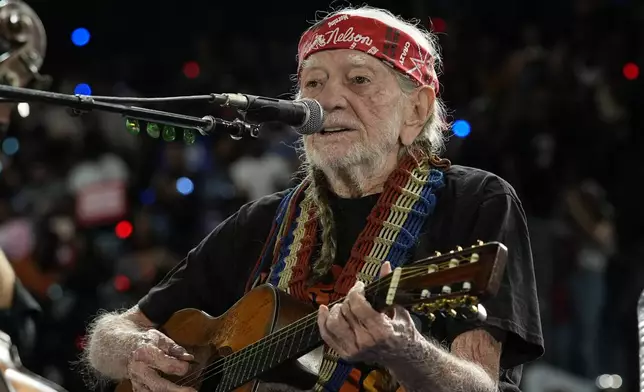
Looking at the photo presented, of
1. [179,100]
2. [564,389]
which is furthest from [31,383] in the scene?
[564,389]

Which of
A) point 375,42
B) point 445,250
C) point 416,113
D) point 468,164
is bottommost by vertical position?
point 468,164

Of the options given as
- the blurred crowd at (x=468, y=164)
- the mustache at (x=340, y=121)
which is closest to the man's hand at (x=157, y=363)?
the mustache at (x=340, y=121)

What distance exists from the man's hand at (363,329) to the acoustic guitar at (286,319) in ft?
0.11

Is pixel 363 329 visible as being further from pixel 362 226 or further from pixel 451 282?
pixel 362 226

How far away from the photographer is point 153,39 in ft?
34.7

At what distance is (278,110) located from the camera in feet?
9.52

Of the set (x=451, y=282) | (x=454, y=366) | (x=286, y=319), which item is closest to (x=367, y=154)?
(x=286, y=319)

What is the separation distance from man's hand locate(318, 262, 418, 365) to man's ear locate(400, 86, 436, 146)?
0.90 meters

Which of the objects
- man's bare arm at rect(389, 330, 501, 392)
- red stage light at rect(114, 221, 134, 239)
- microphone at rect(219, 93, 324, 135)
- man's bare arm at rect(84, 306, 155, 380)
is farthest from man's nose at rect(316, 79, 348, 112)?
red stage light at rect(114, 221, 134, 239)

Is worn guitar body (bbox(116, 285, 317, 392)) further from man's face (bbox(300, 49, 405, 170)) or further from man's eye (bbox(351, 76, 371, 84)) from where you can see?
man's eye (bbox(351, 76, 371, 84))

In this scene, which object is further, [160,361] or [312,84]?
[312,84]

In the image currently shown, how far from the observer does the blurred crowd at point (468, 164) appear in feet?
22.1

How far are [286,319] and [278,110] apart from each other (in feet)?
2.09

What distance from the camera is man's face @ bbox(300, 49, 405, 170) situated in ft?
11.4
